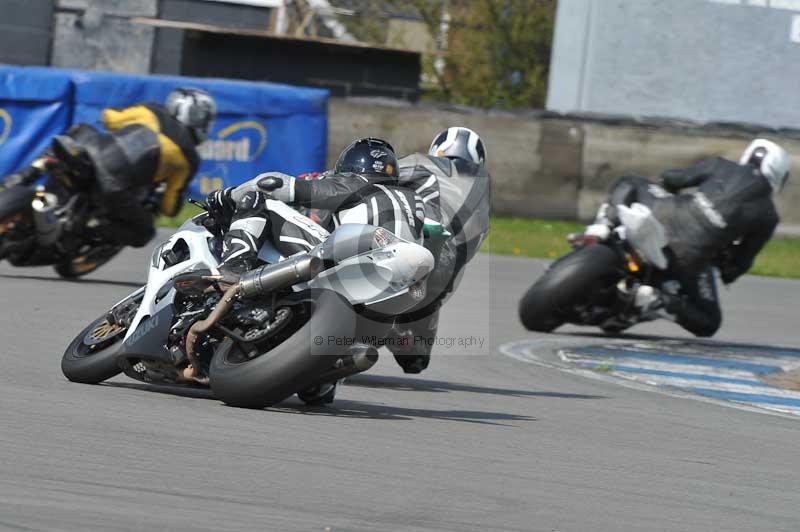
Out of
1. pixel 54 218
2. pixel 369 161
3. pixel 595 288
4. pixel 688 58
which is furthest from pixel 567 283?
pixel 688 58

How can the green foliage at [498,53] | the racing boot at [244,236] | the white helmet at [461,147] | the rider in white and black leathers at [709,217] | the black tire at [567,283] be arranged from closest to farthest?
the racing boot at [244,236], the white helmet at [461,147], the black tire at [567,283], the rider in white and black leathers at [709,217], the green foliage at [498,53]

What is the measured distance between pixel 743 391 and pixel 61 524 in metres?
5.58

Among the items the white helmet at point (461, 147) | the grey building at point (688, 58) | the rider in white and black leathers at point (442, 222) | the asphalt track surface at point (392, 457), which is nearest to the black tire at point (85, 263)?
the asphalt track surface at point (392, 457)

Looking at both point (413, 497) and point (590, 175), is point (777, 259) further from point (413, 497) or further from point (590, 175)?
point (413, 497)

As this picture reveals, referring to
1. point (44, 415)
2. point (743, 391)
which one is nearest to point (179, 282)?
point (44, 415)

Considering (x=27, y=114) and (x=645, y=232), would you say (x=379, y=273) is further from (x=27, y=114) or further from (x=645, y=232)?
(x=27, y=114)

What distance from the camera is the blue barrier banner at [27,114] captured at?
1748 centimetres

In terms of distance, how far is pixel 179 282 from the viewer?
6.39 m

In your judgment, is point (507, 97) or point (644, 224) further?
point (507, 97)

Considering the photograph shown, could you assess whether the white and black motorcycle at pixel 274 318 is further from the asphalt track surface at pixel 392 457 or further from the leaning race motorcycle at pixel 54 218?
the leaning race motorcycle at pixel 54 218

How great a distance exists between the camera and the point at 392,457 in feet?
17.9

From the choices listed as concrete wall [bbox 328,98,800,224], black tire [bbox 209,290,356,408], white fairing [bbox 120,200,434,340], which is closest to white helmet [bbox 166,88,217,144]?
white fairing [bbox 120,200,434,340]

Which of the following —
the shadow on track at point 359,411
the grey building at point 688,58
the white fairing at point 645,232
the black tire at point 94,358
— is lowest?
the shadow on track at point 359,411

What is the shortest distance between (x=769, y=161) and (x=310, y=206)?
17.3 feet
